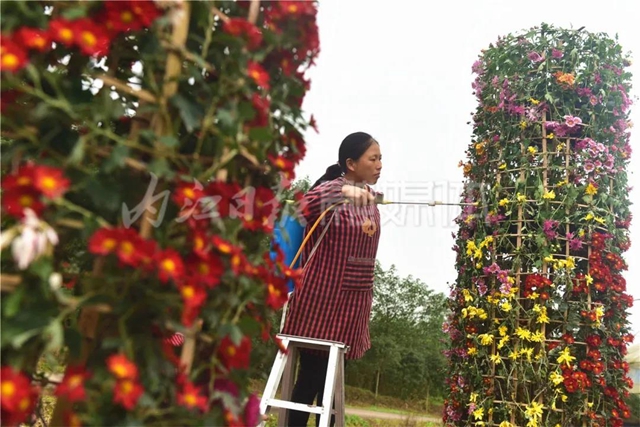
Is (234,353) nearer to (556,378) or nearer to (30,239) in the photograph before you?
(30,239)

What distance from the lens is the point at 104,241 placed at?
96cm

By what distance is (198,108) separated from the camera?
112 cm

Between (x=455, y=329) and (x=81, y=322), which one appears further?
(x=455, y=329)

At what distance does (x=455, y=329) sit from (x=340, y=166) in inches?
69.2

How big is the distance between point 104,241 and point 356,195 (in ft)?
5.66

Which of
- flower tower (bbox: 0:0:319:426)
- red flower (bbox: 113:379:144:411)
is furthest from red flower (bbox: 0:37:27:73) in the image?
red flower (bbox: 113:379:144:411)

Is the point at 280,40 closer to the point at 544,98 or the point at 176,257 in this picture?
the point at 176,257

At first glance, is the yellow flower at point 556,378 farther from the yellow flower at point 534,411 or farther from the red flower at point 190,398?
the red flower at point 190,398

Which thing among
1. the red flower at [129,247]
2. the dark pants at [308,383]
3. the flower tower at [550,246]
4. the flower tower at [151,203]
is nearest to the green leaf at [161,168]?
the flower tower at [151,203]

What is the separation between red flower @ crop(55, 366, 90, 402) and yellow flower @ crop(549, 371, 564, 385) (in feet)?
9.70

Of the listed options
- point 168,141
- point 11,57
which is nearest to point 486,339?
point 168,141

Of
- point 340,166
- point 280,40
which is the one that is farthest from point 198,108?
point 340,166

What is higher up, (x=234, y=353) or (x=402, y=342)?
(x=402, y=342)

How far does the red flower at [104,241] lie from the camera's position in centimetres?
95
